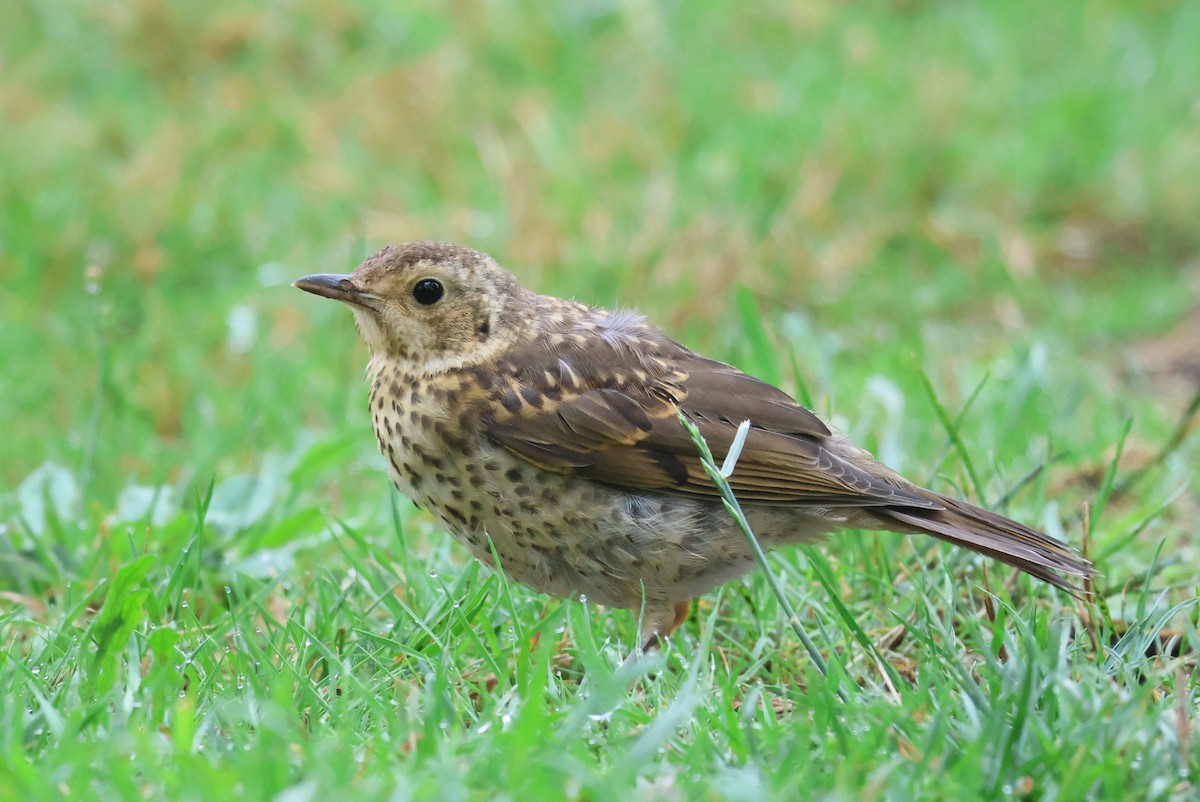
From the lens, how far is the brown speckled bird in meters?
3.76

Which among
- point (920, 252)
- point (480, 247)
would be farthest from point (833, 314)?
point (480, 247)

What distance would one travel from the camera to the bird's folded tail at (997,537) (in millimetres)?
3561

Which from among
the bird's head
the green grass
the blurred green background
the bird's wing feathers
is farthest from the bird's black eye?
the blurred green background

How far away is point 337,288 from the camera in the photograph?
160 inches

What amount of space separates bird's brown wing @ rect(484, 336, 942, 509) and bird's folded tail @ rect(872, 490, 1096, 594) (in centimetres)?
4

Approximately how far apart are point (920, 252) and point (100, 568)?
14.7 ft

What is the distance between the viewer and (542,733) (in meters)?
2.79

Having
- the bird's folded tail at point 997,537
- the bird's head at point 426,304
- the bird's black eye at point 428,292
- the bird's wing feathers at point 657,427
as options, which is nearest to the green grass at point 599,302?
the bird's folded tail at point 997,537

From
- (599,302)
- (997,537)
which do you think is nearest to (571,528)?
(997,537)

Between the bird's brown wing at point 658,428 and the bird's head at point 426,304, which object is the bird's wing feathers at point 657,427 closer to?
the bird's brown wing at point 658,428

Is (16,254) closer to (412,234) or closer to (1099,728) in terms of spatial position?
(412,234)

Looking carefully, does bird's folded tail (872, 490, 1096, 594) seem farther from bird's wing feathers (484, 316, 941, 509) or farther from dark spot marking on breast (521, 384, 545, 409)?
dark spot marking on breast (521, 384, 545, 409)

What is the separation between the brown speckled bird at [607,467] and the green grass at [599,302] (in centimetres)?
13

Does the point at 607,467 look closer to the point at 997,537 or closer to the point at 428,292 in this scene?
the point at 428,292
